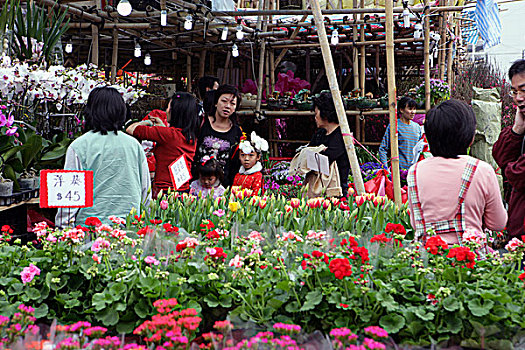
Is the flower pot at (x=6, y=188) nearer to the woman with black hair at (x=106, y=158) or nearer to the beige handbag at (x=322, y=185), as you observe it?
the woman with black hair at (x=106, y=158)

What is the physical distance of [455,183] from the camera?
202 cm

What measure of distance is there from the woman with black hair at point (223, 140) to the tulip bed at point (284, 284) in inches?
78.8

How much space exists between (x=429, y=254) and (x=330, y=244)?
13.4 inches

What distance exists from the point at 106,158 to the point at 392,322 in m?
1.76

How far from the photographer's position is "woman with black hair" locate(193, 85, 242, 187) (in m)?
3.90

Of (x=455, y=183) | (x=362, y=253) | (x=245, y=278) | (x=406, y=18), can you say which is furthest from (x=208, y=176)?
(x=406, y=18)

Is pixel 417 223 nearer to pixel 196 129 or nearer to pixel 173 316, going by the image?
pixel 173 316

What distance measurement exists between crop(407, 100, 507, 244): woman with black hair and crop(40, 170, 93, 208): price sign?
1438mm

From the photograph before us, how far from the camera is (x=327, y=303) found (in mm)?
1435

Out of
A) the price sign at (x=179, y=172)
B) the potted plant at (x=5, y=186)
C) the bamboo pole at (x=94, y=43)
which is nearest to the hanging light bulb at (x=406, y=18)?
the bamboo pole at (x=94, y=43)

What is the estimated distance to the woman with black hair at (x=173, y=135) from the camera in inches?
140

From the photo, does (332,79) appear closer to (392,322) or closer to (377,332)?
(392,322)

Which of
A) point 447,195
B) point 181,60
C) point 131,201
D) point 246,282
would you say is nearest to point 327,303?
point 246,282

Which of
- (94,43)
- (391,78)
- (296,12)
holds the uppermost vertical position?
(296,12)
